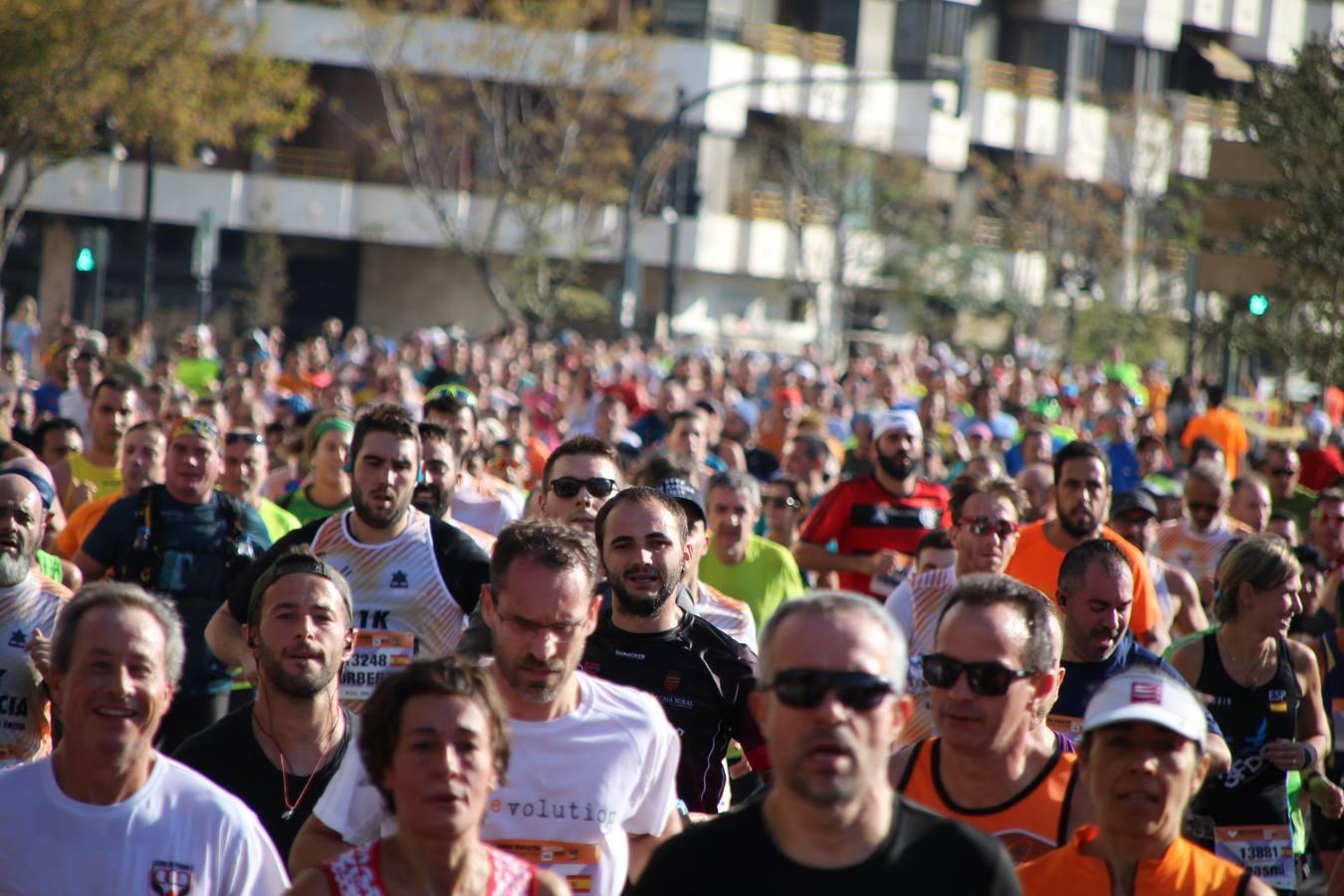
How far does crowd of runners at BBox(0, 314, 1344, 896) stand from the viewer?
3764mm

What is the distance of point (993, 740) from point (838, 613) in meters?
1.18

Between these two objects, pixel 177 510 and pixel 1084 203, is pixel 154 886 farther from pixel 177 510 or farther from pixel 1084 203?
pixel 1084 203

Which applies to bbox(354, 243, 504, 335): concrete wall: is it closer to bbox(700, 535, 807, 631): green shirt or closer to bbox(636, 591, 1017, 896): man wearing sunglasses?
bbox(700, 535, 807, 631): green shirt

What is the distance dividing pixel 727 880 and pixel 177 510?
211 inches

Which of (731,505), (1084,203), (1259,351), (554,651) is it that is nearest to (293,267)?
(1084,203)

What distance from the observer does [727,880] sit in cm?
340

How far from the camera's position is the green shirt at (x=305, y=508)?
30.8 ft

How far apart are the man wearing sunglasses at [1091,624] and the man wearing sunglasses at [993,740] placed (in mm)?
1591

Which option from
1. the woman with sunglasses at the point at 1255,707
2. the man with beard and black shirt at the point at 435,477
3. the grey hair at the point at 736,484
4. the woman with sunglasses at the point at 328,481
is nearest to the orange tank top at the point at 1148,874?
the woman with sunglasses at the point at 1255,707

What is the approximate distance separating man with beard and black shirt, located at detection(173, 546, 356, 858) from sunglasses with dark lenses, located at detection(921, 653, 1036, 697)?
63.1 inches

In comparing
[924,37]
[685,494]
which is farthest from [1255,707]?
[924,37]

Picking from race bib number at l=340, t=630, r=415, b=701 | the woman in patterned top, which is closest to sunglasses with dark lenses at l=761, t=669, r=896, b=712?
the woman in patterned top

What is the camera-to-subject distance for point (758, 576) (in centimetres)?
888

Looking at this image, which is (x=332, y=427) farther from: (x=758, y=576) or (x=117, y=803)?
(x=117, y=803)
